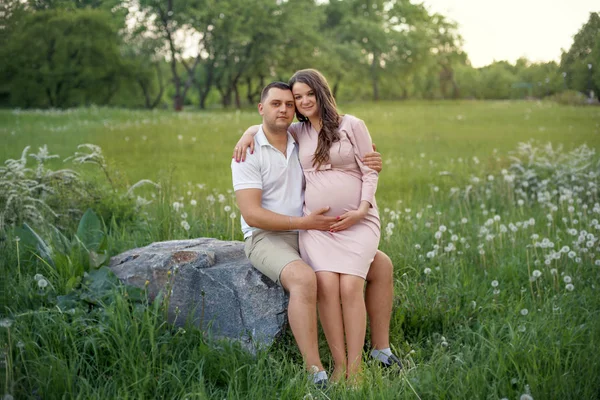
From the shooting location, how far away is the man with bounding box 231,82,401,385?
3.44 meters

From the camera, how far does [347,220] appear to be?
3.73 m

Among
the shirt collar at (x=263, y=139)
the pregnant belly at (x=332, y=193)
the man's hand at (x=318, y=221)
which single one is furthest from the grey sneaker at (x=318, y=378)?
the shirt collar at (x=263, y=139)

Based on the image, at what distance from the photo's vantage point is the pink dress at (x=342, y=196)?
144 inches

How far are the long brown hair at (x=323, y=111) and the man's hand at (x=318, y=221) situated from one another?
15.0 inches

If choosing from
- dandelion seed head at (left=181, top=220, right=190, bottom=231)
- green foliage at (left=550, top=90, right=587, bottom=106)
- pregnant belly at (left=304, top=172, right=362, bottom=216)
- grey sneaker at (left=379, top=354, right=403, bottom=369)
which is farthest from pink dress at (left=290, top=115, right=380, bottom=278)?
green foliage at (left=550, top=90, right=587, bottom=106)

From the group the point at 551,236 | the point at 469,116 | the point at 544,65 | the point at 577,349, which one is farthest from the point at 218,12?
the point at 577,349

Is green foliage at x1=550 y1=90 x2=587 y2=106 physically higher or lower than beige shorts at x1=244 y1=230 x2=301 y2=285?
higher

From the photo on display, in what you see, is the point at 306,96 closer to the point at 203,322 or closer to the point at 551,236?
the point at 203,322

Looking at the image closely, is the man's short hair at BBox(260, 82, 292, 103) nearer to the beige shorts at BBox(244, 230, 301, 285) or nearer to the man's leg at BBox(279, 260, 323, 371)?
the beige shorts at BBox(244, 230, 301, 285)

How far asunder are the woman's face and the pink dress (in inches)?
7.3

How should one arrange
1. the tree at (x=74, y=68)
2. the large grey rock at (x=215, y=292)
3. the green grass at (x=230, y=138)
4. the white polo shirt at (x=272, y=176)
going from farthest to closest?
the tree at (x=74, y=68) < the green grass at (x=230, y=138) < the white polo shirt at (x=272, y=176) < the large grey rock at (x=215, y=292)

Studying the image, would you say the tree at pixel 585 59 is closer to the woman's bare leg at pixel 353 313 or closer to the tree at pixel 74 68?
the woman's bare leg at pixel 353 313

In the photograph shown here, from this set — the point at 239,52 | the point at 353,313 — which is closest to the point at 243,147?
the point at 353,313

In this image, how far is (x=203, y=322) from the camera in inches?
144
